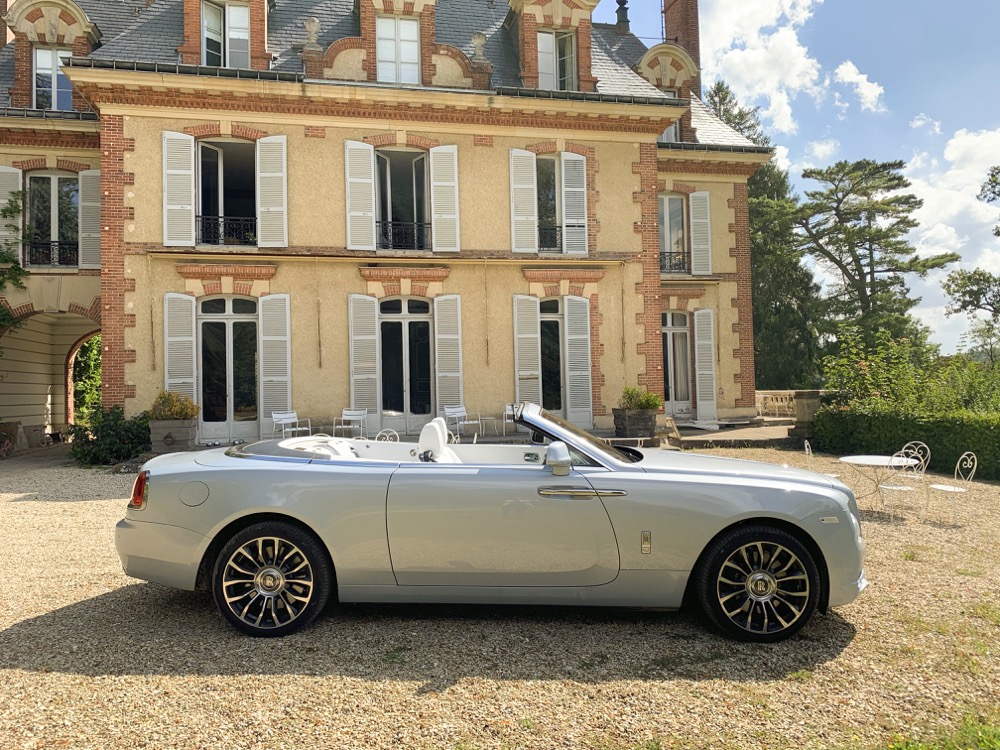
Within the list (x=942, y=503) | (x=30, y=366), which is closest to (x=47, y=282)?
(x=30, y=366)

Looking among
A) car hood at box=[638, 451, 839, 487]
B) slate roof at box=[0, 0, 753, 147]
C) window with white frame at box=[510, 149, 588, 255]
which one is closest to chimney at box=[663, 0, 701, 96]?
slate roof at box=[0, 0, 753, 147]

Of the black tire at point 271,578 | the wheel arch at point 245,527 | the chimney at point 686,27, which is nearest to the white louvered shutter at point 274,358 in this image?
the wheel arch at point 245,527

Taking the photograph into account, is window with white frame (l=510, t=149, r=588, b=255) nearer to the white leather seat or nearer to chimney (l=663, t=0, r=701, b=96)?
chimney (l=663, t=0, r=701, b=96)

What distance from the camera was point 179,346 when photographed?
1198 centimetres

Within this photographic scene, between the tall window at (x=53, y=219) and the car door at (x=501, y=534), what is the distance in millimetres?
13483

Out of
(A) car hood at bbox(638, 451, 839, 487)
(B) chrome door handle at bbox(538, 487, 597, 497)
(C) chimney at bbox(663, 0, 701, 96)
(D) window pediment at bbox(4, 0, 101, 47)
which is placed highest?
(C) chimney at bbox(663, 0, 701, 96)

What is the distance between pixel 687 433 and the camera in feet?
47.8

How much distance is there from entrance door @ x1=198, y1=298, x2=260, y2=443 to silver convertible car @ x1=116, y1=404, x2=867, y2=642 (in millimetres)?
9098

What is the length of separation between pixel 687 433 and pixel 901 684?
1181 cm

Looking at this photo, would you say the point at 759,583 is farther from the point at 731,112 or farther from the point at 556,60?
the point at 731,112

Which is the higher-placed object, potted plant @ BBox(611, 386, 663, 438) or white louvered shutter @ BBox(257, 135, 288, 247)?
white louvered shutter @ BBox(257, 135, 288, 247)

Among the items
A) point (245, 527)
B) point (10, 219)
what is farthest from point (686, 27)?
point (245, 527)

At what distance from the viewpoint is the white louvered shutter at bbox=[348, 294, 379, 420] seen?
1255 centimetres

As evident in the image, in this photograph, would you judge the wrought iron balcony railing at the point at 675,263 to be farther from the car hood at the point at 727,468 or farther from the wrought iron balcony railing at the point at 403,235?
the car hood at the point at 727,468
